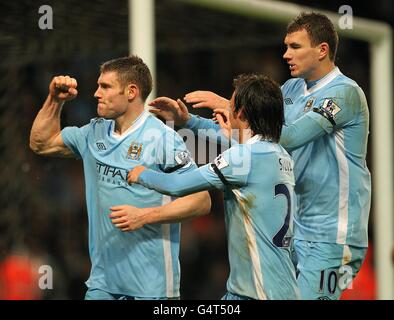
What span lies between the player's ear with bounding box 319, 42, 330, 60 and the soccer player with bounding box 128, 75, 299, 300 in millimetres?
501

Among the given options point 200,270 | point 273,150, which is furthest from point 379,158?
point 273,150

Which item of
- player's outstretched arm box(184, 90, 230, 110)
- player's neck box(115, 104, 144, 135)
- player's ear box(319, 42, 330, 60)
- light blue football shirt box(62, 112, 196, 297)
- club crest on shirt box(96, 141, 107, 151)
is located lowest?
light blue football shirt box(62, 112, 196, 297)

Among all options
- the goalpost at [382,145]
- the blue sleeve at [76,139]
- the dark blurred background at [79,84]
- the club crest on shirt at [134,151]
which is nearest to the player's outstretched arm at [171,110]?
the club crest on shirt at [134,151]

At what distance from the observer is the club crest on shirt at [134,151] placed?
16.1ft

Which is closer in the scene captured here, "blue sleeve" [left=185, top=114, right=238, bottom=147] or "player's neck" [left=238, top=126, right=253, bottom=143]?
"player's neck" [left=238, top=126, right=253, bottom=143]

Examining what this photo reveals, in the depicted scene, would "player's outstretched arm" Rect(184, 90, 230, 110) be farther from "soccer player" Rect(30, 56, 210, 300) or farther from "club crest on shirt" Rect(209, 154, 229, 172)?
"club crest on shirt" Rect(209, 154, 229, 172)

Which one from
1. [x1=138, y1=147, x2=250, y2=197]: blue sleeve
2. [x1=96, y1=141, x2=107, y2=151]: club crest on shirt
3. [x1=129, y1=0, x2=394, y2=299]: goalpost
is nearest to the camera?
[x1=138, y1=147, x2=250, y2=197]: blue sleeve

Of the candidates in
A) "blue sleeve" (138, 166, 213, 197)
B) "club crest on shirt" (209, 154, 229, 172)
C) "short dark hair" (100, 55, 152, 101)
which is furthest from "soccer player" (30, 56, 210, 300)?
"club crest on shirt" (209, 154, 229, 172)

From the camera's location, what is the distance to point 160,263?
4.93 metres

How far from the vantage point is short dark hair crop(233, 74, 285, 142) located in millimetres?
4480

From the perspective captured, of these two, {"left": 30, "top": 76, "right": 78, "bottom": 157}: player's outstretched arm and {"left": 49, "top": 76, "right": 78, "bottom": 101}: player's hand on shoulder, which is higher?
{"left": 49, "top": 76, "right": 78, "bottom": 101}: player's hand on shoulder

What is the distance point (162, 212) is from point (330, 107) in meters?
0.98

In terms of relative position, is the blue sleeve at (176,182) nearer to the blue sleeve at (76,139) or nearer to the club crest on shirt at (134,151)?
the club crest on shirt at (134,151)

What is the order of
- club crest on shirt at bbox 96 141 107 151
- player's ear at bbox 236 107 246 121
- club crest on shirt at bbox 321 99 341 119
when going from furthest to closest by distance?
club crest on shirt at bbox 96 141 107 151 → club crest on shirt at bbox 321 99 341 119 → player's ear at bbox 236 107 246 121
